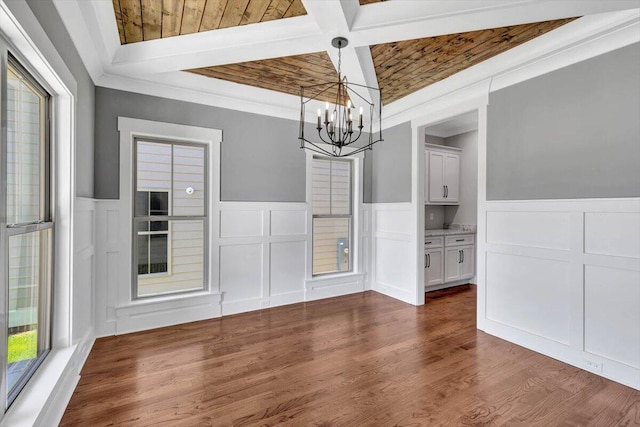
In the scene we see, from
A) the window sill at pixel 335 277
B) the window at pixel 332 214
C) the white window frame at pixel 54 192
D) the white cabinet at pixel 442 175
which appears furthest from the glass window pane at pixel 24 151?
the white cabinet at pixel 442 175

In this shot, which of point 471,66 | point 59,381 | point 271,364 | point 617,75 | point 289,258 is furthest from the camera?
point 289,258

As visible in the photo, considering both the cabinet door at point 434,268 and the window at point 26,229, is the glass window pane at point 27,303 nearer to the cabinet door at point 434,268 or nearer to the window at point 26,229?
the window at point 26,229

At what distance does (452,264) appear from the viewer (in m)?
5.01

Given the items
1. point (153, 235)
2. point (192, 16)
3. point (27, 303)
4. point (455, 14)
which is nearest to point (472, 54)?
point (455, 14)

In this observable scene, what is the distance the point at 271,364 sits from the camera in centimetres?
260

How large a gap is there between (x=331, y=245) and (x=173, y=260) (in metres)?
2.21

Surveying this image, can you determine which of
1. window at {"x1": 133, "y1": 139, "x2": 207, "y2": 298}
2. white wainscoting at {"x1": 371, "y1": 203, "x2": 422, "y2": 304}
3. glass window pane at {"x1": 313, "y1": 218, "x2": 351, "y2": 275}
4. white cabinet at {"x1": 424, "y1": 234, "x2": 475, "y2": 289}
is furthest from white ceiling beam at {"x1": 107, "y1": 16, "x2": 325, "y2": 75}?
white cabinet at {"x1": 424, "y1": 234, "x2": 475, "y2": 289}

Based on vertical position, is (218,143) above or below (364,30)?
below

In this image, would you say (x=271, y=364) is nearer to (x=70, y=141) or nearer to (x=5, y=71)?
(x=70, y=141)

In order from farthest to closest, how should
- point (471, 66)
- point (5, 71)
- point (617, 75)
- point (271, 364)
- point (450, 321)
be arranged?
point (450, 321) → point (471, 66) → point (271, 364) → point (617, 75) → point (5, 71)

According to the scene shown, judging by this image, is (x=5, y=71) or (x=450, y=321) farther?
(x=450, y=321)

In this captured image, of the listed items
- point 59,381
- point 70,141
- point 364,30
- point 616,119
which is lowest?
point 59,381

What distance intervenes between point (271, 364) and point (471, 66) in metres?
3.54

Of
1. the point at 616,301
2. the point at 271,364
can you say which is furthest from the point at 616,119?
the point at 271,364
